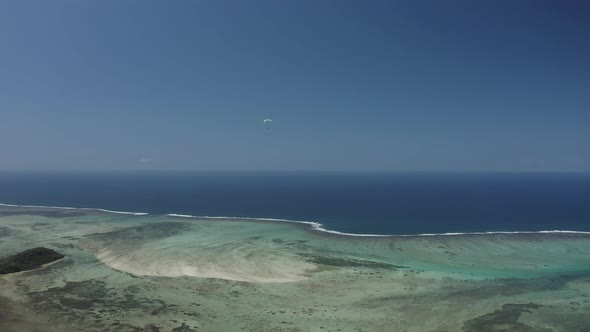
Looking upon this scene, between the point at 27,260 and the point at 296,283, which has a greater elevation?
the point at 27,260

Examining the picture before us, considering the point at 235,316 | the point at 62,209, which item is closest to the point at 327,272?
the point at 235,316

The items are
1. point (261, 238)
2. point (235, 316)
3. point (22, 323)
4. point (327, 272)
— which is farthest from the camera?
point (261, 238)

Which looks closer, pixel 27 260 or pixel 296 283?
pixel 296 283

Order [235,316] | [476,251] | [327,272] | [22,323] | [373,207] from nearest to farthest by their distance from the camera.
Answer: [22,323] → [235,316] → [327,272] → [476,251] → [373,207]

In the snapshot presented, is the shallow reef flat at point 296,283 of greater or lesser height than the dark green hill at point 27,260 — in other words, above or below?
below

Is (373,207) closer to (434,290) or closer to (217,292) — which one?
(434,290)

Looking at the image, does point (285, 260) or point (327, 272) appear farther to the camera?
point (285, 260)
